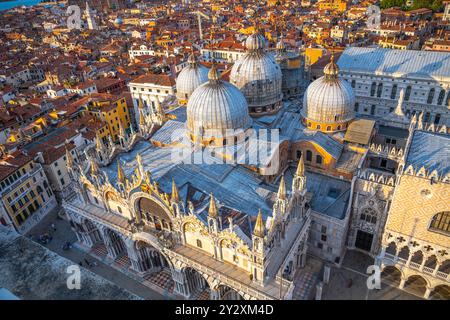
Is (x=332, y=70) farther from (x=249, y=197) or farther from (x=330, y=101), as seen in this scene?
(x=249, y=197)

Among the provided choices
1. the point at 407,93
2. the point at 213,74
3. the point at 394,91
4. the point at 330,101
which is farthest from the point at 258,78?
the point at 407,93

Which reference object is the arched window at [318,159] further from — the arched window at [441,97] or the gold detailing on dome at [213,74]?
the arched window at [441,97]

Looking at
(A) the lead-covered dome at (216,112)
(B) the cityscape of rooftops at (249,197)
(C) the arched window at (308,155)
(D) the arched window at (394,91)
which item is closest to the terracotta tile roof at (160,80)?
(B) the cityscape of rooftops at (249,197)

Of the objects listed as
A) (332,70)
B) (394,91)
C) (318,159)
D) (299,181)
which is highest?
(332,70)

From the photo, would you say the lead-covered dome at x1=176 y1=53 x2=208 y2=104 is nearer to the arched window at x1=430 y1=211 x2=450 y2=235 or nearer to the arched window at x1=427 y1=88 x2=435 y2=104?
the arched window at x1=430 y1=211 x2=450 y2=235

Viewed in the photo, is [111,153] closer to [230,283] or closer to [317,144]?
[230,283]

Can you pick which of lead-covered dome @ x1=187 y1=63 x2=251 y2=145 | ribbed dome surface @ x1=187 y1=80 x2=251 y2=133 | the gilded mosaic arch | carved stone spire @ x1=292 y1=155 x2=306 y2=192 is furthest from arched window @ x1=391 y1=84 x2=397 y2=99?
the gilded mosaic arch
